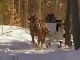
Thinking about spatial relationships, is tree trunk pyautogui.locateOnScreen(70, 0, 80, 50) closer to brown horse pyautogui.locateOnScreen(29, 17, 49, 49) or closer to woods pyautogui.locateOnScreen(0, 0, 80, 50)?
brown horse pyautogui.locateOnScreen(29, 17, 49, 49)

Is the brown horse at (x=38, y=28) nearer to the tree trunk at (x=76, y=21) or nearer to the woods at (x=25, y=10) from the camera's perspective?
the tree trunk at (x=76, y=21)

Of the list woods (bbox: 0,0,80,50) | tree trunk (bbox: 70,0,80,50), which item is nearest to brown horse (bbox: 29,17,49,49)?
tree trunk (bbox: 70,0,80,50)

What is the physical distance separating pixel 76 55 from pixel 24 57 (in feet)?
3.62

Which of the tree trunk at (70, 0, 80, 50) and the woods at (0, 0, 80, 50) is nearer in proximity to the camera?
the tree trunk at (70, 0, 80, 50)

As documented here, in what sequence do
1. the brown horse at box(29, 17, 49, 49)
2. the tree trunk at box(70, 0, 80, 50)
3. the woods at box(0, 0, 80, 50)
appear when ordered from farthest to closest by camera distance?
1. the woods at box(0, 0, 80, 50)
2. the brown horse at box(29, 17, 49, 49)
3. the tree trunk at box(70, 0, 80, 50)

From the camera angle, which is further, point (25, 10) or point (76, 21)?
point (25, 10)

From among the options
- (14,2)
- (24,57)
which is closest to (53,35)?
(14,2)

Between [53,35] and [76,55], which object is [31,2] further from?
[76,55]

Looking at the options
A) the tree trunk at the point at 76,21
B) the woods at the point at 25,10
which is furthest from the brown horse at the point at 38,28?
the woods at the point at 25,10

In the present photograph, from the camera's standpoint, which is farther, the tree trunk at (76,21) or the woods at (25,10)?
the woods at (25,10)

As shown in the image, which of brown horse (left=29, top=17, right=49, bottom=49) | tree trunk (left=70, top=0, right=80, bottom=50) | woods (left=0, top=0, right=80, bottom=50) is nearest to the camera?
tree trunk (left=70, top=0, right=80, bottom=50)

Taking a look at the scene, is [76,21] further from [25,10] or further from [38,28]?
[25,10]

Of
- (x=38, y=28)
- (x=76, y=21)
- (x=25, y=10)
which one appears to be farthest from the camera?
(x=25, y=10)

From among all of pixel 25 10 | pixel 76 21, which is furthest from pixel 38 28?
pixel 25 10
